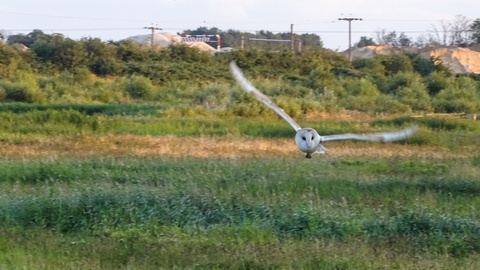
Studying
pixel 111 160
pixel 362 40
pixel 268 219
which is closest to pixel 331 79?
pixel 111 160

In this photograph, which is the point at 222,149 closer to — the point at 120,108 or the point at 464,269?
the point at 464,269

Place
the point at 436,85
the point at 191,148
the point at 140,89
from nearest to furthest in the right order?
1. the point at 191,148
2. the point at 140,89
3. the point at 436,85

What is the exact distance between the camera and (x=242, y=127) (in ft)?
61.3

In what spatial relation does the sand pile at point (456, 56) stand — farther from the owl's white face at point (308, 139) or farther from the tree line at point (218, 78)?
the owl's white face at point (308, 139)

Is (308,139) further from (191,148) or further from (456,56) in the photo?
(456,56)

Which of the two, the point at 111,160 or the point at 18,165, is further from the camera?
the point at 111,160

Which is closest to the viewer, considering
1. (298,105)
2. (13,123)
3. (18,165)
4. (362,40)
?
(18,165)

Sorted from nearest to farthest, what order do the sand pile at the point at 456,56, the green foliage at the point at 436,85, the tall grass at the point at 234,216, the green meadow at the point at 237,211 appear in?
the green meadow at the point at 237,211 → the tall grass at the point at 234,216 → the green foliage at the point at 436,85 → the sand pile at the point at 456,56

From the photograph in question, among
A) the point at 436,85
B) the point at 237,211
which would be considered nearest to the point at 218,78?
the point at 436,85

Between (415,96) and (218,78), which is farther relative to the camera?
(218,78)

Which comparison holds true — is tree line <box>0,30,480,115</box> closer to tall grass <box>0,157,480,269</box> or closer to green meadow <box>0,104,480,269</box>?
green meadow <box>0,104,480,269</box>

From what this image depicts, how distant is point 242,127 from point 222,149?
4.47 m

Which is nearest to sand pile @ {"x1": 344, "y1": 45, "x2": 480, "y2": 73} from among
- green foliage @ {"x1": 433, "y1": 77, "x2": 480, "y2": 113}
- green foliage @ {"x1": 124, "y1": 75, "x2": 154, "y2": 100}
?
green foliage @ {"x1": 433, "y1": 77, "x2": 480, "y2": 113}

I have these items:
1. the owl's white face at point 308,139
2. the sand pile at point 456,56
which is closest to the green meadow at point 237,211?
the owl's white face at point 308,139
